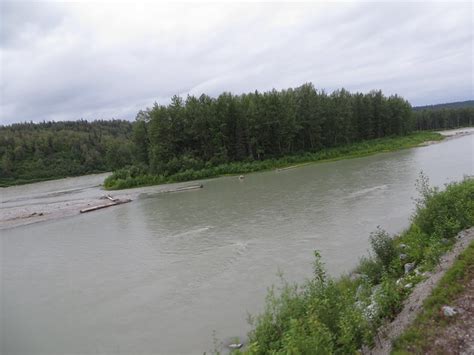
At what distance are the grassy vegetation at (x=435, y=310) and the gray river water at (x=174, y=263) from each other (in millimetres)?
4419

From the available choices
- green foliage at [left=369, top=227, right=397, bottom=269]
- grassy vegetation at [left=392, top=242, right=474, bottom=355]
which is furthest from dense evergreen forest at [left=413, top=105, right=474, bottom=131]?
grassy vegetation at [left=392, top=242, right=474, bottom=355]

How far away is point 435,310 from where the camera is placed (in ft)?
20.8

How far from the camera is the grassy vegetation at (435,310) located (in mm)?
5633

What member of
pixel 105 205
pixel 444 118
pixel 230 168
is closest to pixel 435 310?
pixel 105 205

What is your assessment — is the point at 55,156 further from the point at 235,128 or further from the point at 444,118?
the point at 444,118

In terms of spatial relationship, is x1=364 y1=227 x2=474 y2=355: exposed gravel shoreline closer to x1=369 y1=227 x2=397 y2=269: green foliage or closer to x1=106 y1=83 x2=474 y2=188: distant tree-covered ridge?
x1=369 y1=227 x2=397 y2=269: green foliage

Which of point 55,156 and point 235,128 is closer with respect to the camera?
point 235,128

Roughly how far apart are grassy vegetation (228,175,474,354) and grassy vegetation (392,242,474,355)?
68cm

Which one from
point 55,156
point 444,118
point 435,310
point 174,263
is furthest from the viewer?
point 444,118

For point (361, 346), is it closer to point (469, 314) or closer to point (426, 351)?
point (426, 351)

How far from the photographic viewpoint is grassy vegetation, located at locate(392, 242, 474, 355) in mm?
5633

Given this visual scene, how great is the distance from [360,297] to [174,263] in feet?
32.6

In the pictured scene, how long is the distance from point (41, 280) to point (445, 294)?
1686 cm

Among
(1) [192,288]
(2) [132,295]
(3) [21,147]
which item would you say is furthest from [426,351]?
(3) [21,147]
